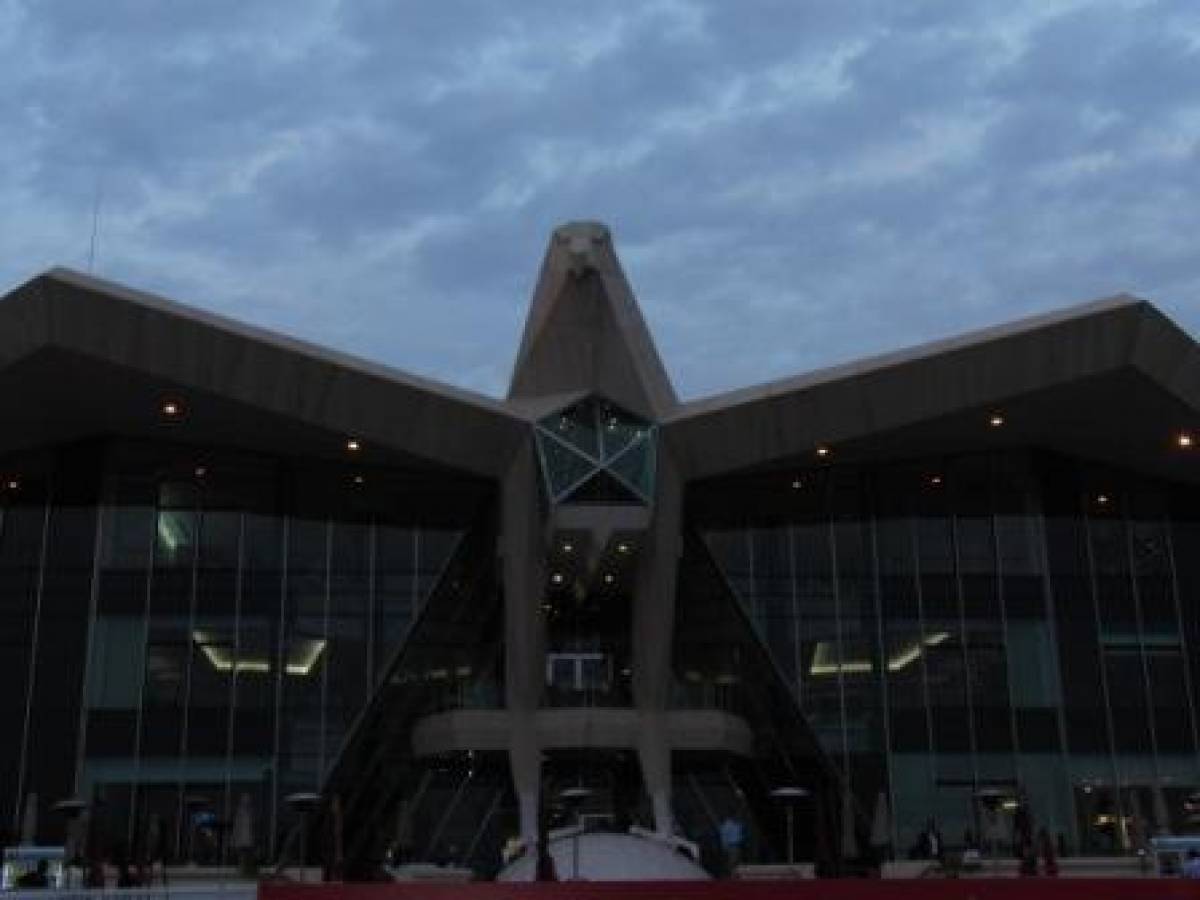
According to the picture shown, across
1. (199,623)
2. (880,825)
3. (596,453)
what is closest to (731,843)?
(880,825)

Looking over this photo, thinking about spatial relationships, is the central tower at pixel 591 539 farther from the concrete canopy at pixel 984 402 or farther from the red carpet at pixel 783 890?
the red carpet at pixel 783 890

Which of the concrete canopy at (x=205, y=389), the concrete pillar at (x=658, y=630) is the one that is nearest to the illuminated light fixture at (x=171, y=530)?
the concrete canopy at (x=205, y=389)

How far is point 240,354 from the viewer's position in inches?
1310

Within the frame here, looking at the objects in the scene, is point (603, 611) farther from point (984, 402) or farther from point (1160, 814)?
point (1160, 814)

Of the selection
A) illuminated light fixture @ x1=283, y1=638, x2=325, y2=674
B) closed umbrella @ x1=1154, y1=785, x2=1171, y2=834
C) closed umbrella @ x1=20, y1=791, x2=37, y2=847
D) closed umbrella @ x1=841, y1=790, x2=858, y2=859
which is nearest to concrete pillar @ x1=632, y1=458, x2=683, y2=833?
closed umbrella @ x1=841, y1=790, x2=858, y2=859

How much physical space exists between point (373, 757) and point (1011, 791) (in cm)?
1616

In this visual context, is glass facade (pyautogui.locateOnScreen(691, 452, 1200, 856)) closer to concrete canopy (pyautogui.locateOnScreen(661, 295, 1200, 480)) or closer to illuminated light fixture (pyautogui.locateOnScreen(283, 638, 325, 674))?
concrete canopy (pyautogui.locateOnScreen(661, 295, 1200, 480))

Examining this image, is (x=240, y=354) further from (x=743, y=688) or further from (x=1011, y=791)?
(x=1011, y=791)

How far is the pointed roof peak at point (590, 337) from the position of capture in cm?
3759

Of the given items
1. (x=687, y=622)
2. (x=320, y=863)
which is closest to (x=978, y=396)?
(x=687, y=622)

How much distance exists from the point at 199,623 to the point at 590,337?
40.6 ft

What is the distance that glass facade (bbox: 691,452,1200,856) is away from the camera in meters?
37.5

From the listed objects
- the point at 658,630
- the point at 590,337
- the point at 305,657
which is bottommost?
the point at 305,657

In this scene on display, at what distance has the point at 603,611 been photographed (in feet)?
134
